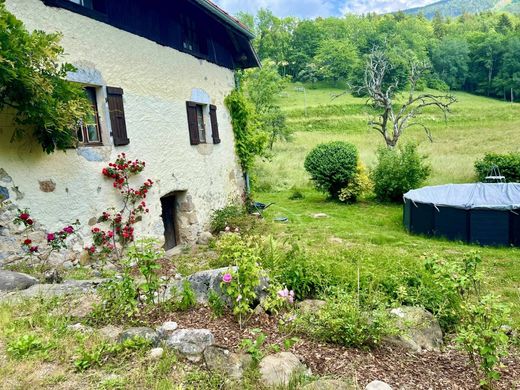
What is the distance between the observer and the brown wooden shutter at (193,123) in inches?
349

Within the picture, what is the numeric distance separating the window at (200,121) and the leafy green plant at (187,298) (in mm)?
5695

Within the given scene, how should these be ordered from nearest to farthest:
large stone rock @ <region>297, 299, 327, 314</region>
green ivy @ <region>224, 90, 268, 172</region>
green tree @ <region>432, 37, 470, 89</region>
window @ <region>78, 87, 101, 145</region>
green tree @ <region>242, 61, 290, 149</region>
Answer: large stone rock @ <region>297, 299, 327, 314</region>
window @ <region>78, 87, 101, 145</region>
green ivy @ <region>224, 90, 268, 172</region>
green tree @ <region>242, 61, 290, 149</region>
green tree @ <region>432, 37, 470, 89</region>

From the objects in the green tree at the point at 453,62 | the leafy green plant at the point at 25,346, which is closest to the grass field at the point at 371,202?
the leafy green plant at the point at 25,346

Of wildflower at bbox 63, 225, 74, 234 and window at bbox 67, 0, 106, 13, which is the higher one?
window at bbox 67, 0, 106, 13

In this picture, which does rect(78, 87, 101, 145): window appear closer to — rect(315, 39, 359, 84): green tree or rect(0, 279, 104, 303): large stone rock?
rect(0, 279, 104, 303): large stone rock

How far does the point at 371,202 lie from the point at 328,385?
12.4m

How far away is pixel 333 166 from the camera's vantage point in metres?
14.0

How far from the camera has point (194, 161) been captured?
9055 mm

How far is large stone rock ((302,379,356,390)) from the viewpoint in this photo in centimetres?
246

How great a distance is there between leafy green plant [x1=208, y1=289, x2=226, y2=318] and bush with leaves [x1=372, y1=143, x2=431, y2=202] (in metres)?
11.2

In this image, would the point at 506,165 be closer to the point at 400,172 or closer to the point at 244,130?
the point at 400,172

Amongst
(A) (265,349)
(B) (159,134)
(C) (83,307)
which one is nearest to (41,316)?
(C) (83,307)

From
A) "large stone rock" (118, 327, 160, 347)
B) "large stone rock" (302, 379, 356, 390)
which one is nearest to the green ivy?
"large stone rock" (118, 327, 160, 347)

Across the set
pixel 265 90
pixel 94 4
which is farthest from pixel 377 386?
pixel 265 90
